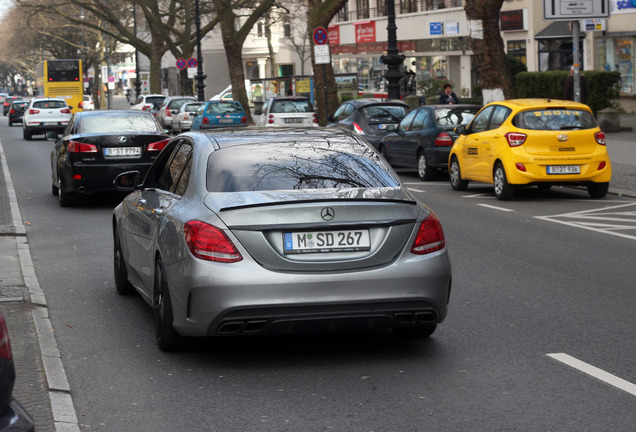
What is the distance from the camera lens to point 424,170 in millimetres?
21625

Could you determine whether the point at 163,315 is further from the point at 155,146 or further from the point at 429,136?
the point at 429,136

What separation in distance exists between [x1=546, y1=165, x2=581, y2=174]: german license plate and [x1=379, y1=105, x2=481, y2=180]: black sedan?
4376 millimetres

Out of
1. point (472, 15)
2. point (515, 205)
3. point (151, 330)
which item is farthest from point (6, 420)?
point (472, 15)

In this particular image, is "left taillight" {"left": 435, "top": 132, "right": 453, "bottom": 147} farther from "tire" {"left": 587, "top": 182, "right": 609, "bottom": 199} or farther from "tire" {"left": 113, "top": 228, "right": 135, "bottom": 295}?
"tire" {"left": 113, "top": 228, "right": 135, "bottom": 295}

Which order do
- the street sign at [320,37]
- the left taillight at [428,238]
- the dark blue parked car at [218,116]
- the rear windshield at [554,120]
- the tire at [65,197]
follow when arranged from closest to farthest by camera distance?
the left taillight at [428,238], the rear windshield at [554,120], the tire at [65,197], the street sign at [320,37], the dark blue parked car at [218,116]

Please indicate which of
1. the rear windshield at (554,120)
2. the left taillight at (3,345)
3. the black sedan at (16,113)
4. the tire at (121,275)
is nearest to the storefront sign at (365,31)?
the black sedan at (16,113)

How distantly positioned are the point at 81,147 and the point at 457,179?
20.7 feet

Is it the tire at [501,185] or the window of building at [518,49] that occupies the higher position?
the window of building at [518,49]

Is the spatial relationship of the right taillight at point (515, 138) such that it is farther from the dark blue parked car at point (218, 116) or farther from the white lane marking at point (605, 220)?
the dark blue parked car at point (218, 116)

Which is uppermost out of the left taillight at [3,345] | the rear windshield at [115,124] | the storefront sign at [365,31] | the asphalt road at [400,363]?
the storefront sign at [365,31]

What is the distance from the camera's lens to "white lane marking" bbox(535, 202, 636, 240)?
13.3 meters

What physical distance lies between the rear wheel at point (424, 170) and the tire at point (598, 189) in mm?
4758

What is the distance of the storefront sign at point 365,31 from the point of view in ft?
234

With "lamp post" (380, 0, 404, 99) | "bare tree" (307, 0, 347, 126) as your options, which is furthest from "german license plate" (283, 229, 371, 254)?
"bare tree" (307, 0, 347, 126)
